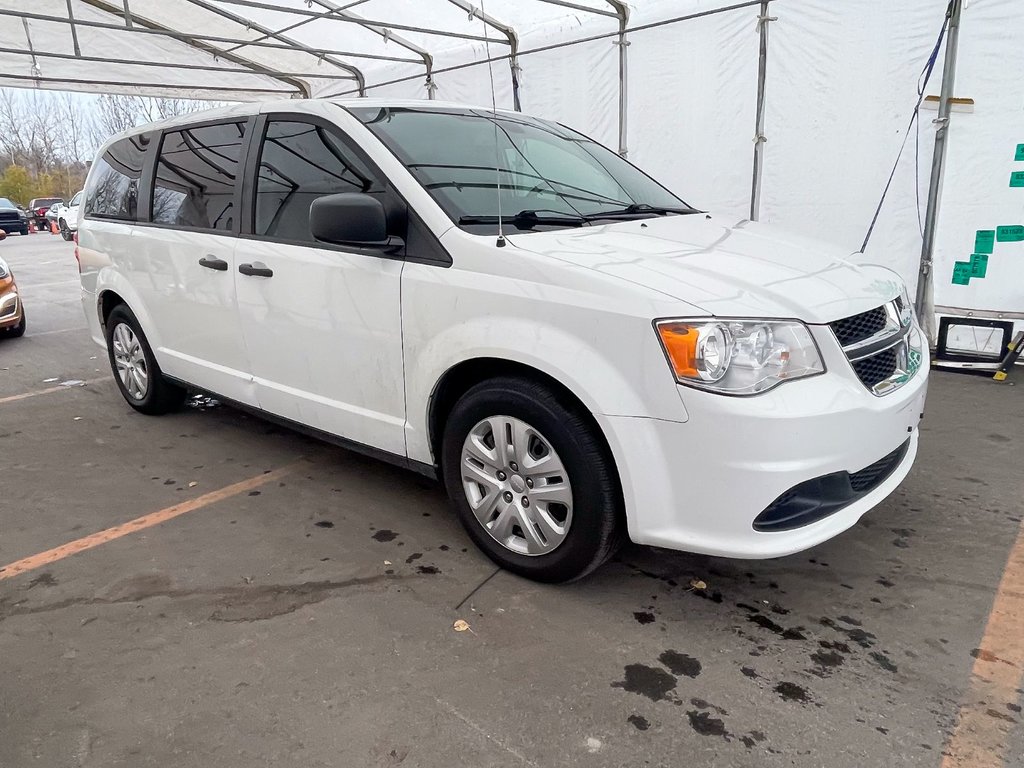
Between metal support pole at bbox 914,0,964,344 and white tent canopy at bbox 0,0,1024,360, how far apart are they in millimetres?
66

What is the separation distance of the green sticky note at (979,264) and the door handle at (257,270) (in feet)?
17.8

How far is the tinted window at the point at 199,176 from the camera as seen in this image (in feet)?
11.9

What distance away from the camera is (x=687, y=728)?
2016mm

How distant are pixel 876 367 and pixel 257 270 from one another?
2.57m

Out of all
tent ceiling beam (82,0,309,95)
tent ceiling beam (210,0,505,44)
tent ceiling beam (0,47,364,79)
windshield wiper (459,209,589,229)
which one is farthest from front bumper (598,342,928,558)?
tent ceiling beam (0,47,364,79)

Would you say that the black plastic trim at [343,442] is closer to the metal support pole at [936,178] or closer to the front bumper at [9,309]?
the front bumper at [9,309]

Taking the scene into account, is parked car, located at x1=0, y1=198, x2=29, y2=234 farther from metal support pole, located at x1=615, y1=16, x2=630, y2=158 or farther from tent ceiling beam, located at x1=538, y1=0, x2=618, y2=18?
metal support pole, located at x1=615, y1=16, x2=630, y2=158

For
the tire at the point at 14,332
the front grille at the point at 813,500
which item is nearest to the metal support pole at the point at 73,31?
the tire at the point at 14,332

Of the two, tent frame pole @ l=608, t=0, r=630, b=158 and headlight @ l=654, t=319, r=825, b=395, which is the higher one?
tent frame pole @ l=608, t=0, r=630, b=158

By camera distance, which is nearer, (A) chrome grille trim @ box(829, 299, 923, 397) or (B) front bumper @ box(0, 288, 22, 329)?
(A) chrome grille trim @ box(829, 299, 923, 397)

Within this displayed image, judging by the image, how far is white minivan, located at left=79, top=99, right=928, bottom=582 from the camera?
2.23 m

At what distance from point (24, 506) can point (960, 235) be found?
6600 mm

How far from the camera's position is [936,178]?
5.89 meters

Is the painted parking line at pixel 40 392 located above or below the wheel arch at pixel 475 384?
below
